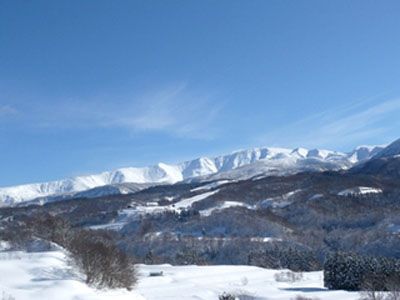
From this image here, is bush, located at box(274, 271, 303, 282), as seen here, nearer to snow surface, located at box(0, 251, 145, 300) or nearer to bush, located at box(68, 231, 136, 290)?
bush, located at box(68, 231, 136, 290)

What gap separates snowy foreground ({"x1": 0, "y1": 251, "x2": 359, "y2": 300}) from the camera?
108 feet

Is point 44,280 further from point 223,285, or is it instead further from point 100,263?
point 223,285

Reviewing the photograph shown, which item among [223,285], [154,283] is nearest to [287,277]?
[223,285]

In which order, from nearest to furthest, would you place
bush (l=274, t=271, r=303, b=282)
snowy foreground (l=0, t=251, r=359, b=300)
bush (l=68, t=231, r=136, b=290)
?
snowy foreground (l=0, t=251, r=359, b=300) < bush (l=68, t=231, r=136, b=290) < bush (l=274, t=271, r=303, b=282)

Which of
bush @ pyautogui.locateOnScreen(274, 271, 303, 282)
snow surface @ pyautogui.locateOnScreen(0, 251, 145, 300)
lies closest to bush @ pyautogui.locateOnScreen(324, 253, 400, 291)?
bush @ pyautogui.locateOnScreen(274, 271, 303, 282)

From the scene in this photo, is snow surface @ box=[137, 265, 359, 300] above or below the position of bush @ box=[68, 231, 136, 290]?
below

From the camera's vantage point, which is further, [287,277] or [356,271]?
[287,277]

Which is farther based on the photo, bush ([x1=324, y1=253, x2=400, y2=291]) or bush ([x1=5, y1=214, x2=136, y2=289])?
bush ([x1=324, y1=253, x2=400, y2=291])

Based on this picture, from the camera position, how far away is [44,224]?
59406 millimetres

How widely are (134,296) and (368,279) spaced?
3301 cm

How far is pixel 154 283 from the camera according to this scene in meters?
65.4

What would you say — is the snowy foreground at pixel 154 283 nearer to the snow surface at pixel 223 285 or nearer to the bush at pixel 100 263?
the snow surface at pixel 223 285

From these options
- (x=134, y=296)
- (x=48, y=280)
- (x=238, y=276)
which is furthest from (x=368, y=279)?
(x=48, y=280)

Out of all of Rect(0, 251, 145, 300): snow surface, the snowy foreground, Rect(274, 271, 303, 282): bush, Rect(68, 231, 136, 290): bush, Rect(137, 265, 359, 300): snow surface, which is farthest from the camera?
Rect(274, 271, 303, 282): bush
